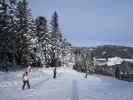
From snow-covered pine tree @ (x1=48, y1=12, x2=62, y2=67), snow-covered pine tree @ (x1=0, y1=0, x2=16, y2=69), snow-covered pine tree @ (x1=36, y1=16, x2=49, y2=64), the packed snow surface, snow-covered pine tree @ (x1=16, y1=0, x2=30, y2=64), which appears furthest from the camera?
snow-covered pine tree @ (x1=48, y1=12, x2=62, y2=67)

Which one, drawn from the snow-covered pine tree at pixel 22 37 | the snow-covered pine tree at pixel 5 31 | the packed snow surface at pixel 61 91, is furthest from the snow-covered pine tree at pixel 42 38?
the packed snow surface at pixel 61 91

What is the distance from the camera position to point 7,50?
37906 mm

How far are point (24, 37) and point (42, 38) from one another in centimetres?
1669

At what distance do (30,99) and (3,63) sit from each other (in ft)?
67.9

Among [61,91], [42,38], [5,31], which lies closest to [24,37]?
[42,38]

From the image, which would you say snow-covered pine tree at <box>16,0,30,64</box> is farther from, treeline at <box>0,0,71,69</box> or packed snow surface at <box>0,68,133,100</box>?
packed snow surface at <box>0,68,133,100</box>

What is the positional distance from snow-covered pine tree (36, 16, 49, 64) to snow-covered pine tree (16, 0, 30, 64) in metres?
13.0

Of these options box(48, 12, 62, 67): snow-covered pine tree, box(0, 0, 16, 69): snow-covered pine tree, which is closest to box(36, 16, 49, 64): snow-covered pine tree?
box(48, 12, 62, 67): snow-covered pine tree

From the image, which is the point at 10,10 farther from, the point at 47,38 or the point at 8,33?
the point at 47,38

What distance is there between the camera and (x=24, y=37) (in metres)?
56.7

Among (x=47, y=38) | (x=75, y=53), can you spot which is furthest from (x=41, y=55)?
(x=75, y=53)

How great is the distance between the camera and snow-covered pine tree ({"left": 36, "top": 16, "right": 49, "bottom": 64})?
72175 mm

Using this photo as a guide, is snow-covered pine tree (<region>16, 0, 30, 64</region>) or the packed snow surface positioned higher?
snow-covered pine tree (<region>16, 0, 30, 64</region>)

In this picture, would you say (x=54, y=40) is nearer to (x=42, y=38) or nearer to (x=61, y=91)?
(x=42, y=38)
